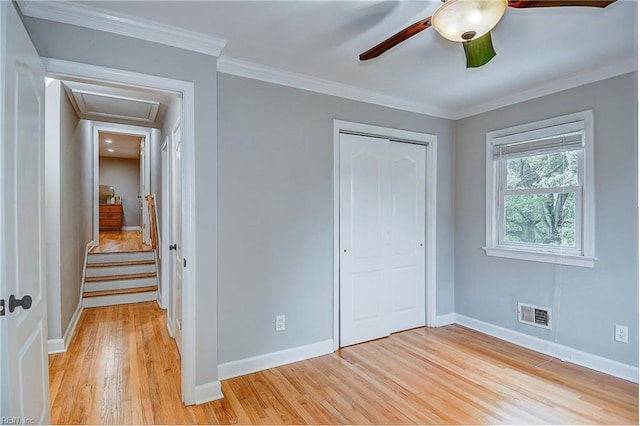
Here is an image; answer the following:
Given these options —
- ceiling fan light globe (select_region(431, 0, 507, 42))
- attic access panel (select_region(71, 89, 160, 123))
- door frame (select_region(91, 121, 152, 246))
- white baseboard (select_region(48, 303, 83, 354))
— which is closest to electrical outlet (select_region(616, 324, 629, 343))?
ceiling fan light globe (select_region(431, 0, 507, 42))

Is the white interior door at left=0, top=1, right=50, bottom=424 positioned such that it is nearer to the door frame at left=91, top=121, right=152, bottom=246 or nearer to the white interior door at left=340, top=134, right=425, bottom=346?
the white interior door at left=340, top=134, right=425, bottom=346

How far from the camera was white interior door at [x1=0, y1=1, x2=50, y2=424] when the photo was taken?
126 cm

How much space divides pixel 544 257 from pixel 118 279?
529 centimetres

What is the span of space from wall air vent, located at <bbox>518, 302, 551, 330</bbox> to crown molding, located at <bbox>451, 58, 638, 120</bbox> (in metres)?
2.02

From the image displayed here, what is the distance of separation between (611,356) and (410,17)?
3.03 meters

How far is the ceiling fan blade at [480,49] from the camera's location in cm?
162

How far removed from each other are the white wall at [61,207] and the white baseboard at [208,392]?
1693mm

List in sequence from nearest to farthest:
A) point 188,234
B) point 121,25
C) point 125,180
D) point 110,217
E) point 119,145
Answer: point 121,25
point 188,234
point 119,145
point 110,217
point 125,180

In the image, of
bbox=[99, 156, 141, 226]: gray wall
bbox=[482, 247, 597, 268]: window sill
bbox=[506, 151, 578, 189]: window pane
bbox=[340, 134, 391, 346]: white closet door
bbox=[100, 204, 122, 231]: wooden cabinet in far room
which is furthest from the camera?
bbox=[99, 156, 141, 226]: gray wall

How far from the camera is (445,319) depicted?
12.8 ft

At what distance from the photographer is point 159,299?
4621mm

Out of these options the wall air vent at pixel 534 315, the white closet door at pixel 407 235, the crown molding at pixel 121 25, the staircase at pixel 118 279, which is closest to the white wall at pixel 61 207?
the staircase at pixel 118 279

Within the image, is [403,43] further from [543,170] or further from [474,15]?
[543,170]

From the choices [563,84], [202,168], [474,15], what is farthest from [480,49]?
[563,84]
